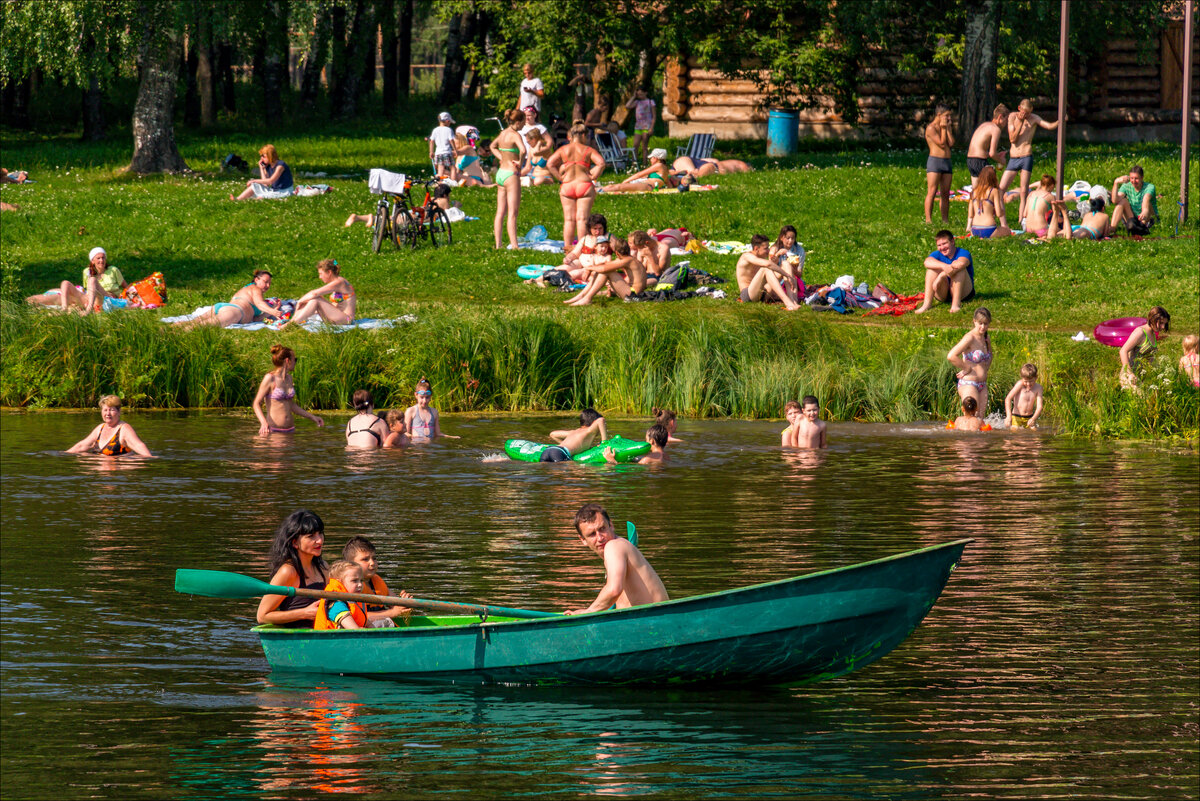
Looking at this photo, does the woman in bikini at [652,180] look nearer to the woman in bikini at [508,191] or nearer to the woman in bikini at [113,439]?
the woman in bikini at [508,191]

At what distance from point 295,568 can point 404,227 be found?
17.6m

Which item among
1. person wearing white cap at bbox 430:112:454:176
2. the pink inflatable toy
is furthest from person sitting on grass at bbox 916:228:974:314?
person wearing white cap at bbox 430:112:454:176

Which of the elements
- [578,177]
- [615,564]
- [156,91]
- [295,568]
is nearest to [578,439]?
[295,568]

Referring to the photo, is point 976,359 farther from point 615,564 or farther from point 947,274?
point 615,564

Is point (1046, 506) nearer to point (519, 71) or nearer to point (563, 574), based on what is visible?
point (563, 574)

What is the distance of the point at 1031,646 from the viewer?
10.9 m

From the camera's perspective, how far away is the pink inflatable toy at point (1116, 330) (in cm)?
2144

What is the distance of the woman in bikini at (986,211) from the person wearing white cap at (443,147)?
9.95 m

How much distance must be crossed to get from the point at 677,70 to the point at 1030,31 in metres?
8.98

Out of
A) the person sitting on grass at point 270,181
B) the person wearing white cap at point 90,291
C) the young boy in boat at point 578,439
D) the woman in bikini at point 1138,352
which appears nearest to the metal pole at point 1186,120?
the woman in bikini at point 1138,352

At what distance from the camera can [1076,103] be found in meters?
40.9

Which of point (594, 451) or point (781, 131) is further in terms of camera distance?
point (781, 131)

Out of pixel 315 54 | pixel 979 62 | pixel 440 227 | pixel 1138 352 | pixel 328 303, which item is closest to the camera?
pixel 1138 352

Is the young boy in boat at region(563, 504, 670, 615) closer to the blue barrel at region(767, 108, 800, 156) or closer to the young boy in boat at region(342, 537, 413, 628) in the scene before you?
the young boy in boat at region(342, 537, 413, 628)
